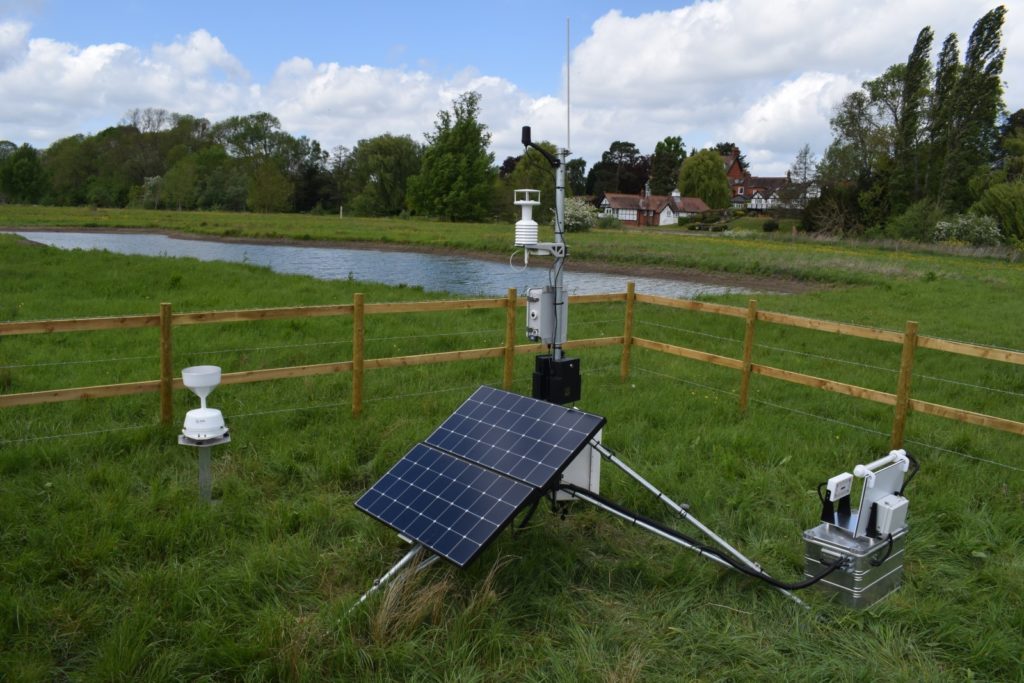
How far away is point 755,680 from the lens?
11.5 ft

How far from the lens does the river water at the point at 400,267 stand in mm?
21031

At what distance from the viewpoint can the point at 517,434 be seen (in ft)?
15.3

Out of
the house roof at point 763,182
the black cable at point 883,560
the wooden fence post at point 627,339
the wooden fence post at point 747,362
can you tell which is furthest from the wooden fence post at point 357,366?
the house roof at point 763,182

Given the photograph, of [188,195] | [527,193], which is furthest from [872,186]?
[188,195]

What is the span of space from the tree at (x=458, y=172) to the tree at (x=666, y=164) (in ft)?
145

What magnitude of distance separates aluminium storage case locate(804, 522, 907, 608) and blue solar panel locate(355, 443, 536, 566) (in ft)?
5.42

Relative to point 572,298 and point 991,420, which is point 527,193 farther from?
point 991,420

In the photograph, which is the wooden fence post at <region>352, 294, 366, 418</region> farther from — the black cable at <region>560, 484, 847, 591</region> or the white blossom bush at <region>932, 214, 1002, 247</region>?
the white blossom bush at <region>932, 214, 1002, 247</region>

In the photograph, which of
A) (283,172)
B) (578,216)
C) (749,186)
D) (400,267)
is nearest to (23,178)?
(283,172)

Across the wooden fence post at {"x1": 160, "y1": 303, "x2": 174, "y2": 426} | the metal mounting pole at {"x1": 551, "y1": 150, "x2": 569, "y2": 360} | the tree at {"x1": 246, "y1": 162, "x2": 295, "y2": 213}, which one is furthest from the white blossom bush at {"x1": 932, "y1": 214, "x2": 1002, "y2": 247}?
the tree at {"x1": 246, "y1": 162, "x2": 295, "y2": 213}

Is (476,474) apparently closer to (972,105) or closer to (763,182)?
(972,105)

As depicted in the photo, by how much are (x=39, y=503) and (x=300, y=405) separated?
2.70 m

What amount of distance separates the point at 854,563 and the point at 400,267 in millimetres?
22922

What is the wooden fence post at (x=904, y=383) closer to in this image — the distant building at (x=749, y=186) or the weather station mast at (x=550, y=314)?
the weather station mast at (x=550, y=314)
